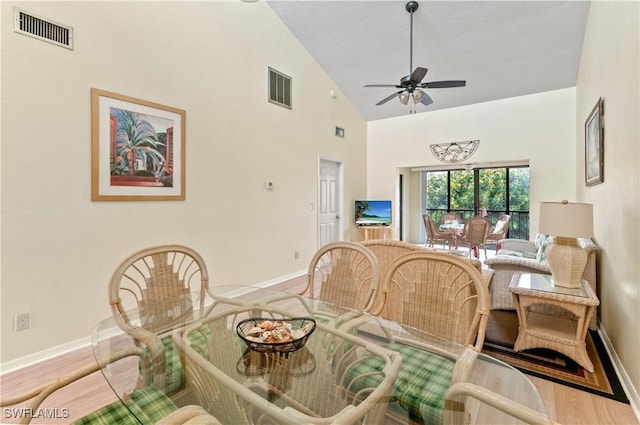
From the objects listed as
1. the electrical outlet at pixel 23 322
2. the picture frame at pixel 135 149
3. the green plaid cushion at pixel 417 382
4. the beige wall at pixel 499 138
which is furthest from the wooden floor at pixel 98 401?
the beige wall at pixel 499 138

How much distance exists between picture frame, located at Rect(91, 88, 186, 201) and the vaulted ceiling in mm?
2377

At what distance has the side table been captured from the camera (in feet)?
7.25

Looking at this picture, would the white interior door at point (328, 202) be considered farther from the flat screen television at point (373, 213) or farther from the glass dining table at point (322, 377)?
the glass dining table at point (322, 377)

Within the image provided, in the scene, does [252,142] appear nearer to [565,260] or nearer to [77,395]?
[77,395]

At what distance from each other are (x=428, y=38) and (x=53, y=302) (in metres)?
5.24

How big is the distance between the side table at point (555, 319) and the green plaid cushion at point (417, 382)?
148 centimetres

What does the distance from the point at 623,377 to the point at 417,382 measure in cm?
181

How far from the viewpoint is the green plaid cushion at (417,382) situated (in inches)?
46.4

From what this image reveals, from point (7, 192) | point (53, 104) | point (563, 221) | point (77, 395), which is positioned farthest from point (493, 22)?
point (77, 395)

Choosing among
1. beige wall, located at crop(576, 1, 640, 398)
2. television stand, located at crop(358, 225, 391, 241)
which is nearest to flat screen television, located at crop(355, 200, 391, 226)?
television stand, located at crop(358, 225, 391, 241)

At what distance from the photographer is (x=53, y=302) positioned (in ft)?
8.15

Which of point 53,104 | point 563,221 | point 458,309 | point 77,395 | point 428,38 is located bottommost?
point 77,395

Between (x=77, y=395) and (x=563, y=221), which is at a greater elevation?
(x=563, y=221)

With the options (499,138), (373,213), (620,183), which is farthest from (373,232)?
(620,183)
